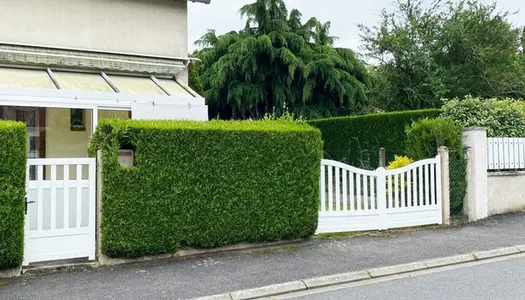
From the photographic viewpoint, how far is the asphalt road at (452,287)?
20.2 feet

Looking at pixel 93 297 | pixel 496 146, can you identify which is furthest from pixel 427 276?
pixel 496 146

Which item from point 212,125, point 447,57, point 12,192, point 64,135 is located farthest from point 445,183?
point 447,57

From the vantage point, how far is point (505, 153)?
39.6 feet

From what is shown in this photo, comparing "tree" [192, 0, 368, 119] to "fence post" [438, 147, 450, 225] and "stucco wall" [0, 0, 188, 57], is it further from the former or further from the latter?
"fence post" [438, 147, 450, 225]

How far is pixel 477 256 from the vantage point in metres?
8.34

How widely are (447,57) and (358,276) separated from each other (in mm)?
20487

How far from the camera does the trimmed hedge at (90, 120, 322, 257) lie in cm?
756

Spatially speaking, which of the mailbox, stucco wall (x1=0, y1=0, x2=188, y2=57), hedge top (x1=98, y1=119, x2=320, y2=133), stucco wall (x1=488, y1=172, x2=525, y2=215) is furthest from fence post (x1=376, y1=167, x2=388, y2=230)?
stucco wall (x1=0, y1=0, x2=188, y2=57)

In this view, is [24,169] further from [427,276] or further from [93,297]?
[427,276]

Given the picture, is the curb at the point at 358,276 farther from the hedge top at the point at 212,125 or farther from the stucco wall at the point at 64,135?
the stucco wall at the point at 64,135

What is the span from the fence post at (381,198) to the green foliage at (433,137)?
188cm

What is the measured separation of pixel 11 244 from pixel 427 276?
250 inches

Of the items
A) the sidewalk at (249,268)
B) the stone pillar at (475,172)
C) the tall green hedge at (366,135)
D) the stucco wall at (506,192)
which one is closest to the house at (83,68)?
the sidewalk at (249,268)

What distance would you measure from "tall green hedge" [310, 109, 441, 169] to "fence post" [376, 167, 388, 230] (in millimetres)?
4958
